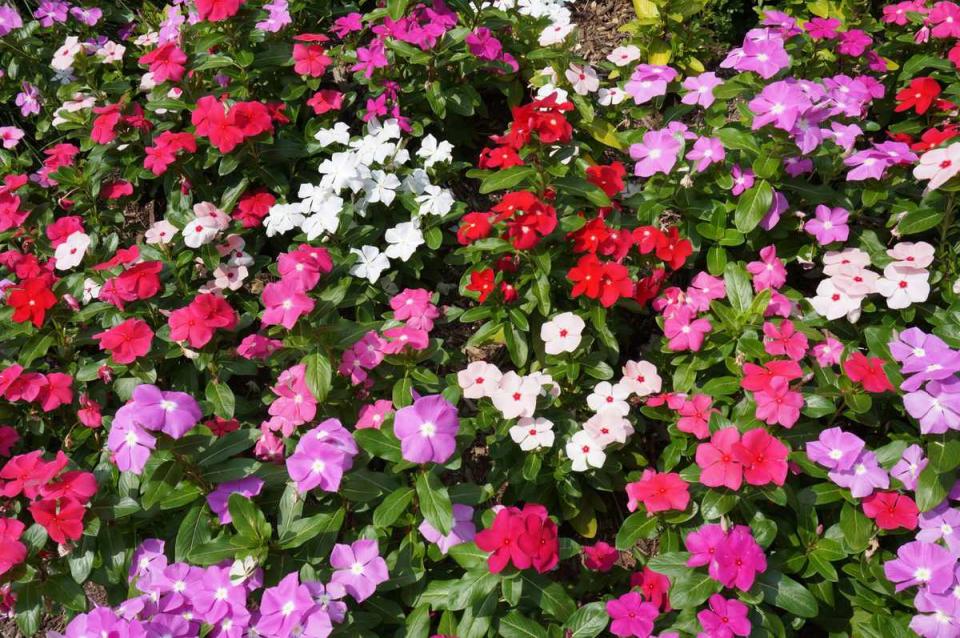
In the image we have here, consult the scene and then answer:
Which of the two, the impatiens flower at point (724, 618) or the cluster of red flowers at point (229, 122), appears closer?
the impatiens flower at point (724, 618)

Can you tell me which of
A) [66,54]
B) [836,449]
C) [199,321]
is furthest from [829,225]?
[66,54]

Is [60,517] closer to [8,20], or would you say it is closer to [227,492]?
A: [227,492]

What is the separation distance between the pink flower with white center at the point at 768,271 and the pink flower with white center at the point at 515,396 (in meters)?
0.99

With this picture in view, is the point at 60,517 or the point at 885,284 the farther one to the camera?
the point at 885,284

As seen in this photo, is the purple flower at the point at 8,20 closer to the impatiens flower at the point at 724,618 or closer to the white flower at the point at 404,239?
the white flower at the point at 404,239

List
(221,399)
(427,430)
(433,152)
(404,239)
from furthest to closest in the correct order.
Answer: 1. (433,152)
2. (404,239)
3. (221,399)
4. (427,430)

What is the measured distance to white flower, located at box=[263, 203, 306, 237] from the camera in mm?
3137

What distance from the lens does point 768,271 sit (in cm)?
291

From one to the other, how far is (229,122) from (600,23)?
2345 millimetres

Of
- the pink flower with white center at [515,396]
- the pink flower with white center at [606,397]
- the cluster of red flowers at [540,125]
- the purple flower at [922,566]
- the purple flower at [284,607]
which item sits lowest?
the purple flower at [922,566]

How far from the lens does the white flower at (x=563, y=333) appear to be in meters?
2.71

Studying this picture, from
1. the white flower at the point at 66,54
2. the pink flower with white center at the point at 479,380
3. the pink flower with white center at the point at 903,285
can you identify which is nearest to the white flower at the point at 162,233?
the white flower at the point at 66,54

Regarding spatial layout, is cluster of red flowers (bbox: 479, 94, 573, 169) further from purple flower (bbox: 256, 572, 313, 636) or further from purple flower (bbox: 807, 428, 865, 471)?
purple flower (bbox: 256, 572, 313, 636)

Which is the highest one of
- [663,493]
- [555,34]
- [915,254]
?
[555,34]
